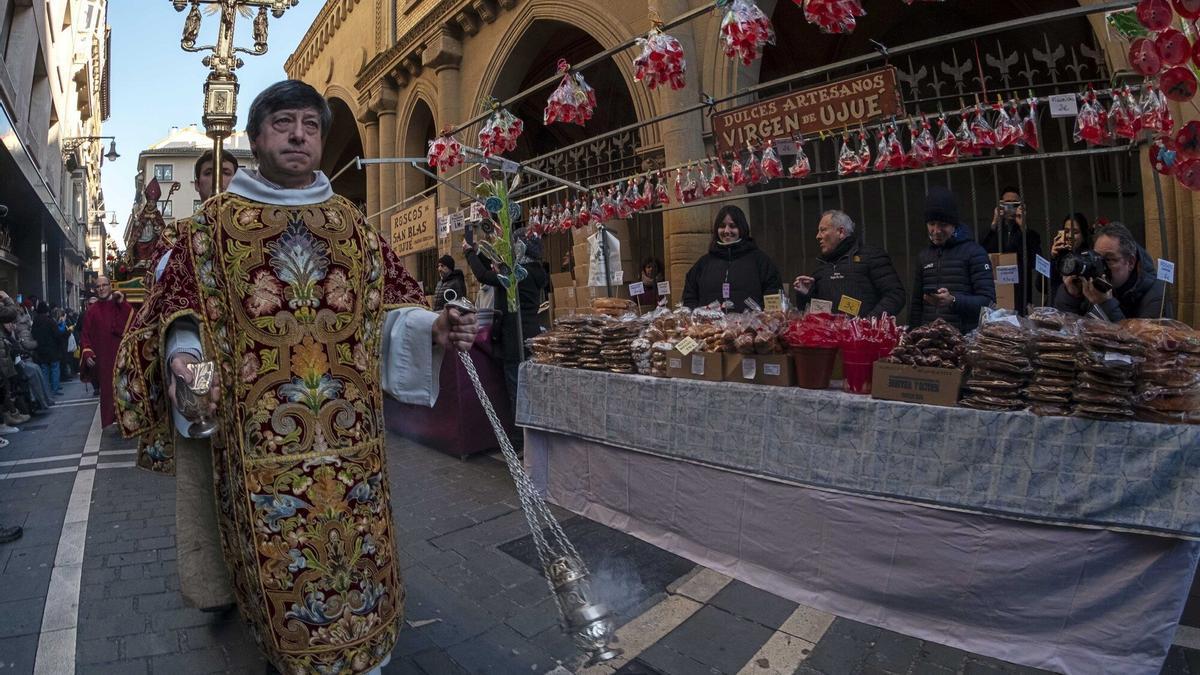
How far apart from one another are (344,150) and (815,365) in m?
24.4

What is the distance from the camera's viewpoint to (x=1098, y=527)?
2512 millimetres

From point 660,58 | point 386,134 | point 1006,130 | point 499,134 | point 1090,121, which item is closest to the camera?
point 1090,121

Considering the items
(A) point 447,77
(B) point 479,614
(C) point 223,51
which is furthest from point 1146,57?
(A) point 447,77

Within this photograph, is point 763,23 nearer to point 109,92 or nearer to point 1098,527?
point 1098,527

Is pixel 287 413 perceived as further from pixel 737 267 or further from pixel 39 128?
pixel 39 128

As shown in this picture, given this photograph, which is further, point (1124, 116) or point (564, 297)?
point (564, 297)

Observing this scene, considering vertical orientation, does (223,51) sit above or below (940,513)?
above

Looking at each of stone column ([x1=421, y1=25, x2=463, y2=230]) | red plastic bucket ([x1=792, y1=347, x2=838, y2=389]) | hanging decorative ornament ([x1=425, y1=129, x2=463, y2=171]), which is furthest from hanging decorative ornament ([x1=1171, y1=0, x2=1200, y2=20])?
stone column ([x1=421, y1=25, x2=463, y2=230])

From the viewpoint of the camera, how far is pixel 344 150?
24359 mm

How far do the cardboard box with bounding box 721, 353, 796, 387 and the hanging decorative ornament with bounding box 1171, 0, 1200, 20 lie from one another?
2144 millimetres

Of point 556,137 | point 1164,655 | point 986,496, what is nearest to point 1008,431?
point 986,496

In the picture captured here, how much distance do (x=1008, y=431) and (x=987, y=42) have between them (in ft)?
35.4

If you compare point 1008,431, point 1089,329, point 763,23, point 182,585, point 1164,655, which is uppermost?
point 763,23

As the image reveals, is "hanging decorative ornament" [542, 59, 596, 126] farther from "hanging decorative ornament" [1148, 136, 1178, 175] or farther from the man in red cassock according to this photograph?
the man in red cassock
